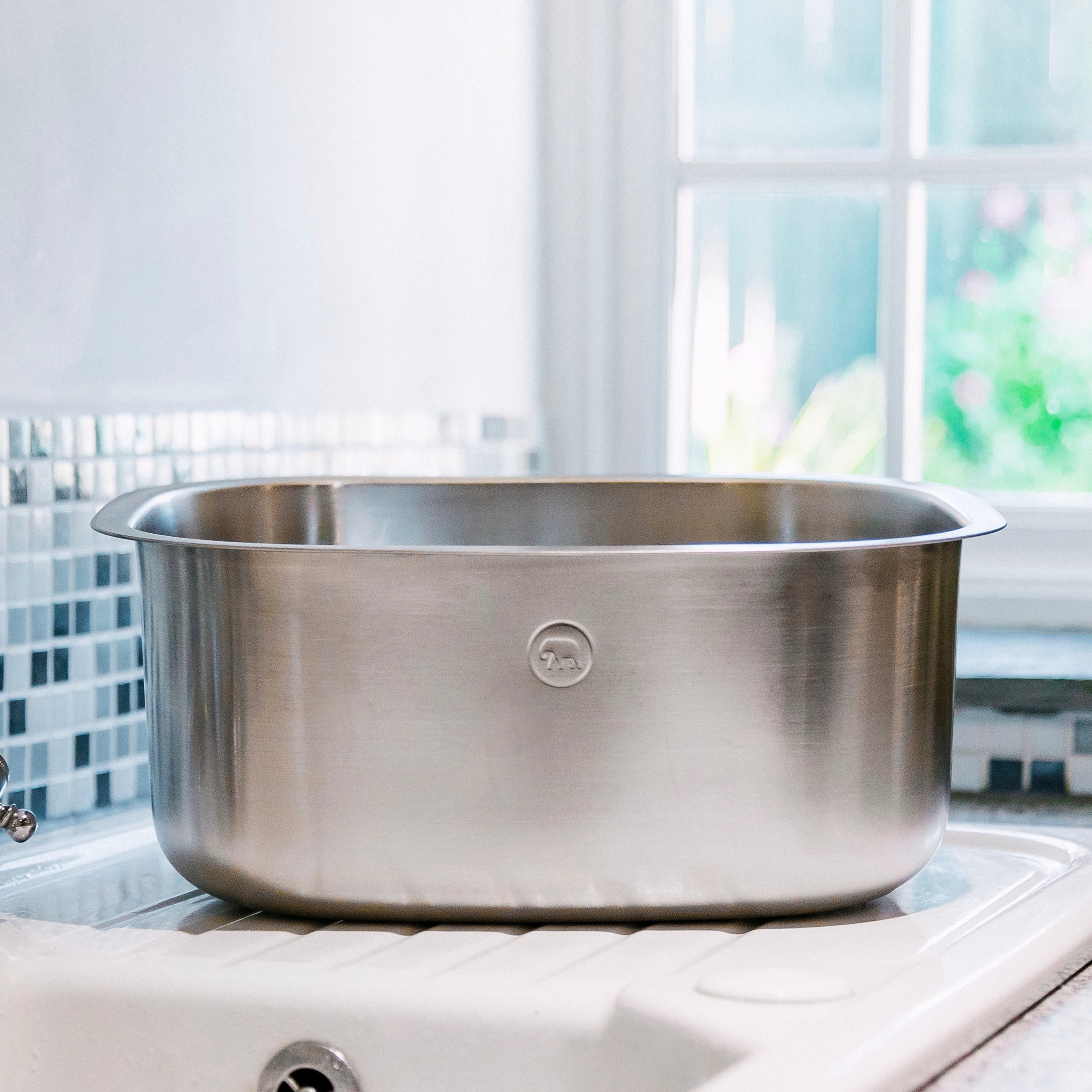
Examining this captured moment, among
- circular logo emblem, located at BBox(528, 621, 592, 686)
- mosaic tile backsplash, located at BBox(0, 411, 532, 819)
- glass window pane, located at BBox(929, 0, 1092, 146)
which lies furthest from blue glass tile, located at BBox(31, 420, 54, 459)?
glass window pane, located at BBox(929, 0, 1092, 146)

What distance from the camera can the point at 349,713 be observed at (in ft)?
1.93

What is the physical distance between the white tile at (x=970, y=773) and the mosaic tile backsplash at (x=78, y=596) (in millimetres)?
520

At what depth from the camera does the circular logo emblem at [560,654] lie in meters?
0.57

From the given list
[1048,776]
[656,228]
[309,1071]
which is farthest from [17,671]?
[656,228]

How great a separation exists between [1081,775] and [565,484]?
0.41 metres

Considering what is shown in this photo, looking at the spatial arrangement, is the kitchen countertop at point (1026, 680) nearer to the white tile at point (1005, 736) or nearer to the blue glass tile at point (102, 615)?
the white tile at point (1005, 736)

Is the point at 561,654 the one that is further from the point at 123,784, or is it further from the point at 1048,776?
the point at 1048,776

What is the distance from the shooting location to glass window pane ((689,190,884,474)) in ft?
4.61

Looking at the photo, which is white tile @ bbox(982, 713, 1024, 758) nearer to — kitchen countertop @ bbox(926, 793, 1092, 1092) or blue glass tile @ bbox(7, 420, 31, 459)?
kitchen countertop @ bbox(926, 793, 1092, 1092)

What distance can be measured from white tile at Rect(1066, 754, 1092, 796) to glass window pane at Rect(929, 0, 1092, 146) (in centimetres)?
67

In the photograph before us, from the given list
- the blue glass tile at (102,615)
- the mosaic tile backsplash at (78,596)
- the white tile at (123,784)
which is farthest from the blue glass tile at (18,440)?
the white tile at (123,784)

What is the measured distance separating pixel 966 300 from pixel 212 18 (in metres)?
0.78

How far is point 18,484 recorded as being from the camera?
795 millimetres

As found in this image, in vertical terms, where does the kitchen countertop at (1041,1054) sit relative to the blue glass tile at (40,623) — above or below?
below
